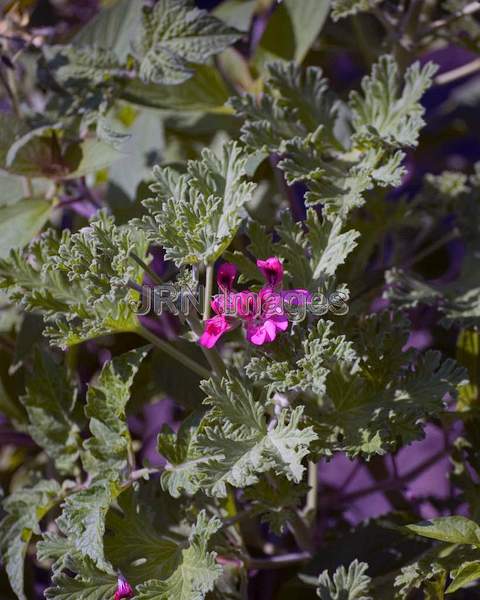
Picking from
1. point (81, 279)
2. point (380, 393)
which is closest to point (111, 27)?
point (81, 279)

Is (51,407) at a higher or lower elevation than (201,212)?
lower

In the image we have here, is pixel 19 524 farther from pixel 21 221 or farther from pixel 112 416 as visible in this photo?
pixel 21 221

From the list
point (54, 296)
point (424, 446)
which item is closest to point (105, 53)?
point (54, 296)

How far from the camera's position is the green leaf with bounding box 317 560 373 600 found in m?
0.52

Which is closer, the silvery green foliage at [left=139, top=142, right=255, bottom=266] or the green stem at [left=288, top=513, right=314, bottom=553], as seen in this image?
the silvery green foliage at [left=139, top=142, right=255, bottom=266]

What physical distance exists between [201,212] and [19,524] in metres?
0.28

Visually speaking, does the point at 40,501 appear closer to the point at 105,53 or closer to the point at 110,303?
the point at 110,303

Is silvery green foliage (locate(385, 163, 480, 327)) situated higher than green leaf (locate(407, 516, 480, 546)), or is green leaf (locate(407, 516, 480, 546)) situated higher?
silvery green foliage (locate(385, 163, 480, 327))

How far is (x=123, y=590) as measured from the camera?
52cm

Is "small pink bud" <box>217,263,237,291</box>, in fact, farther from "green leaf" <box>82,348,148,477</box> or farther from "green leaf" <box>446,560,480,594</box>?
"green leaf" <box>446,560,480,594</box>

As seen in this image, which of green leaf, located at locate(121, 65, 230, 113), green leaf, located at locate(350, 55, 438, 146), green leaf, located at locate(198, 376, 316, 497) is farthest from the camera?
green leaf, located at locate(121, 65, 230, 113)

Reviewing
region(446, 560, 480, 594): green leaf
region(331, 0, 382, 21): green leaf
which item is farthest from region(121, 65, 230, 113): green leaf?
region(446, 560, 480, 594): green leaf

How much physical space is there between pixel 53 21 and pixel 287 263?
0.54m

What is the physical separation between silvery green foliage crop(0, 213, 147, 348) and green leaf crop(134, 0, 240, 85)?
0.18m
